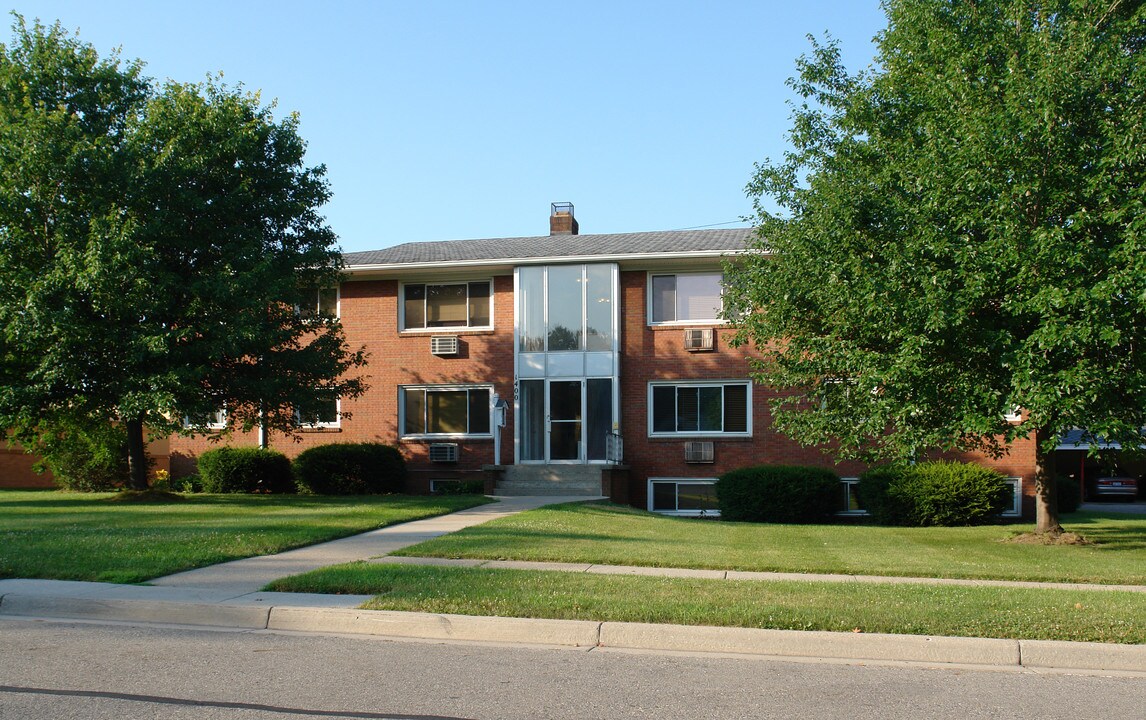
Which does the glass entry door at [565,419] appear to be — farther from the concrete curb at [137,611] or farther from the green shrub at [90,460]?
the concrete curb at [137,611]

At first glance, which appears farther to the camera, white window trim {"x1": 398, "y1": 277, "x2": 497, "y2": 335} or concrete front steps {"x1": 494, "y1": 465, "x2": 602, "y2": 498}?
white window trim {"x1": 398, "y1": 277, "x2": 497, "y2": 335}

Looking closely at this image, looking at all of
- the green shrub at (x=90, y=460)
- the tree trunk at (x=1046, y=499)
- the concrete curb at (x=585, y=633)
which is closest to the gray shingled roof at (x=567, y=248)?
the green shrub at (x=90, y=460)

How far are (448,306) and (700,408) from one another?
6834 millimetres

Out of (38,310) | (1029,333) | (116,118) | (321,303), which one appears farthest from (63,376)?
(1029,333)

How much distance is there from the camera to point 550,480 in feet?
73.7

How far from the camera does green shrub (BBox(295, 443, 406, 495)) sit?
22.6 meters

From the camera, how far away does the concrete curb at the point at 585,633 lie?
7.04m

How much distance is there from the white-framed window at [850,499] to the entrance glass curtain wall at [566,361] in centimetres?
560

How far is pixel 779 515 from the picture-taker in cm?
2070

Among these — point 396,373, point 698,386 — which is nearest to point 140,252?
point 396,373

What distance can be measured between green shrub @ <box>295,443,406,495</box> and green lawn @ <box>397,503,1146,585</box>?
6.60 metres

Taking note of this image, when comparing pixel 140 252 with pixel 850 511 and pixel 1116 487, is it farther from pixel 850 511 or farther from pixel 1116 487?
pixel 1116 487

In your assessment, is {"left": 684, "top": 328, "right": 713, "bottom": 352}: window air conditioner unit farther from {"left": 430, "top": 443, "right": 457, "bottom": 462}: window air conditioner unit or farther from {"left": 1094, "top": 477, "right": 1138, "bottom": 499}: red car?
{"left": 1094, "top": 477, "right": 1138, "bottom": 499}: red car

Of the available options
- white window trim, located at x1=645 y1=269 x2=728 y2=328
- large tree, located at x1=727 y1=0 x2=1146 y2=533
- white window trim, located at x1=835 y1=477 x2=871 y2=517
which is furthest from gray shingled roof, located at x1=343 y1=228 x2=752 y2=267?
large tree, located at x1=727 y1=0 x2=1146 y2=533
